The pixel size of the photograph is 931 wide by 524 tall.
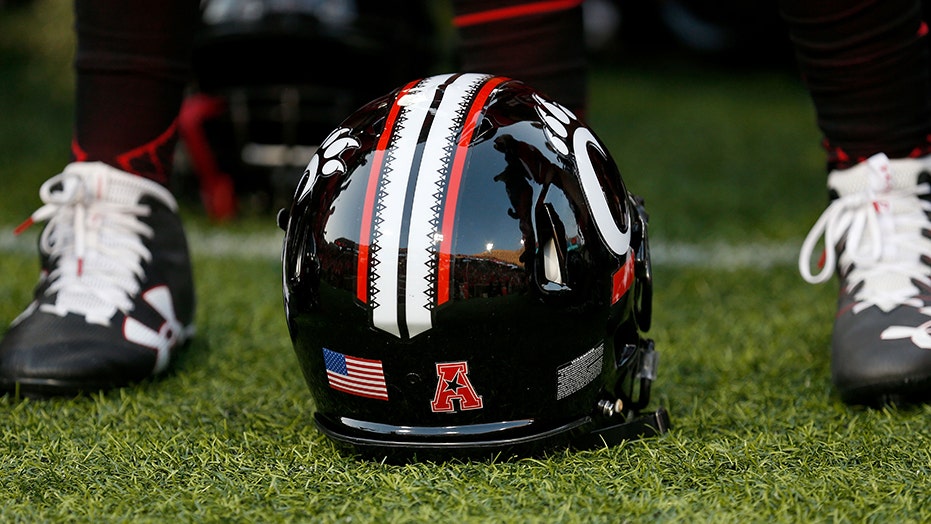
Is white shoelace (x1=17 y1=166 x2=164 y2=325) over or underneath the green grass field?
over

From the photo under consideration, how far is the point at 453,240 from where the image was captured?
1.09 meters

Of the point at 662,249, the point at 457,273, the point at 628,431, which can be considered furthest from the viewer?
the point at 662,249

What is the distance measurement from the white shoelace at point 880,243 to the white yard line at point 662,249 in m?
0.78

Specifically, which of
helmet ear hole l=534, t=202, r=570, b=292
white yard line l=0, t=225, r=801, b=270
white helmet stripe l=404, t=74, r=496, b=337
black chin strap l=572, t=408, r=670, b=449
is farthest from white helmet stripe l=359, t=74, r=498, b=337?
white yard line l=0, t=225, r=801, b=270

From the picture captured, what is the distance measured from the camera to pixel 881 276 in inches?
57.1

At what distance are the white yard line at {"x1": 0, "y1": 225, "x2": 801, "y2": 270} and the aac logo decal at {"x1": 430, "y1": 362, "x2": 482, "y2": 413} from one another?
4.13 ft

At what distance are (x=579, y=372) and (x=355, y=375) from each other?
243 mm

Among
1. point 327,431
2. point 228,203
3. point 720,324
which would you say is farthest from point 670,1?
point 327,431

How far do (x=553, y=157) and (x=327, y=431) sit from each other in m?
0.39

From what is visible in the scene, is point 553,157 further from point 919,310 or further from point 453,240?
point 919,310

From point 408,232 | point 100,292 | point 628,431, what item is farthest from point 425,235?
point 100,292

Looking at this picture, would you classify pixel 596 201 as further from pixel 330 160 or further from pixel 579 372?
pixel 330 160

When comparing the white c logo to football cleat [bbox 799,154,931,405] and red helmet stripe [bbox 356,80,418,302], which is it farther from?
football cleat [bbox 799,154,931,405]

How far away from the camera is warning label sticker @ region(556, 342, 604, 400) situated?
1.15 m
